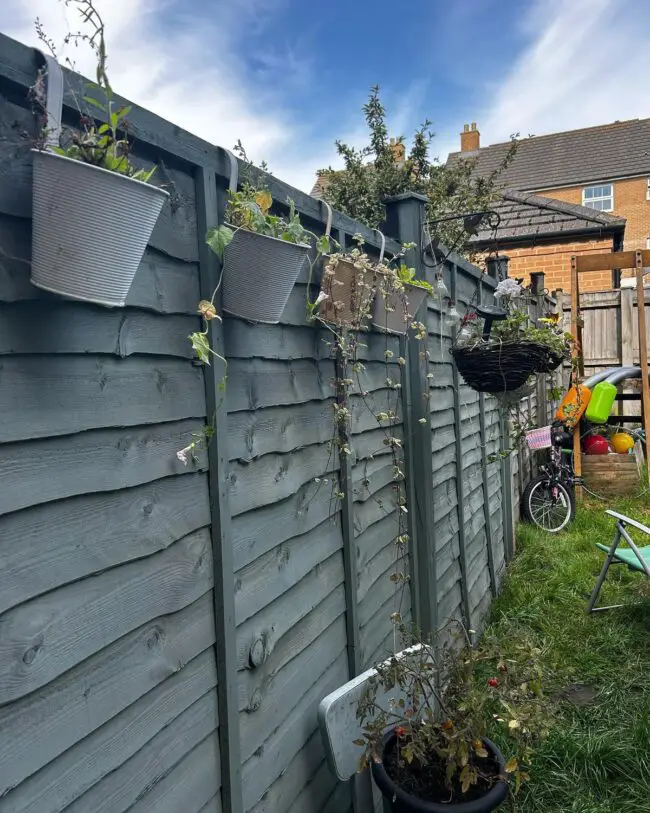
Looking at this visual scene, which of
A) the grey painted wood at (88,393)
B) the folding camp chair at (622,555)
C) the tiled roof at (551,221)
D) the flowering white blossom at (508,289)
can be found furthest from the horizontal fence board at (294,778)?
the tiled roof at (551,221)

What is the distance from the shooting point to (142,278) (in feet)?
3.74

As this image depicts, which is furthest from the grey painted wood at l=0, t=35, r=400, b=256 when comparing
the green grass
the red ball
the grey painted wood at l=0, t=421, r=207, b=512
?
the red ball

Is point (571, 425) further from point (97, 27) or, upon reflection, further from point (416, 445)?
point (97, 27)

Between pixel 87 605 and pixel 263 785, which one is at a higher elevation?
pixel 87 605

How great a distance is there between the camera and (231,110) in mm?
2336

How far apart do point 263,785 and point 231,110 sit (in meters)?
2.17

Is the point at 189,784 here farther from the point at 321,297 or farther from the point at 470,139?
the point at 470,139

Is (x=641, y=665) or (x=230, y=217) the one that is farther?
(x=641, y=665)

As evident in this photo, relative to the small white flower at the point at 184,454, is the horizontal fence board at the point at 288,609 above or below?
below

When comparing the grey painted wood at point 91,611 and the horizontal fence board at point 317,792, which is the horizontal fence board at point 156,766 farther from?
the horizontal fence board at point 317,792

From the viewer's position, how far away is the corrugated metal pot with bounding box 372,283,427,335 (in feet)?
6.87

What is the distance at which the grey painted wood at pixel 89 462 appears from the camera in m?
0.88

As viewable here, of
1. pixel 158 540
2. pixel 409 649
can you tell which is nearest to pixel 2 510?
pixel 158 540

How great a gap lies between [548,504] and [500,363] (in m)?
3.61
